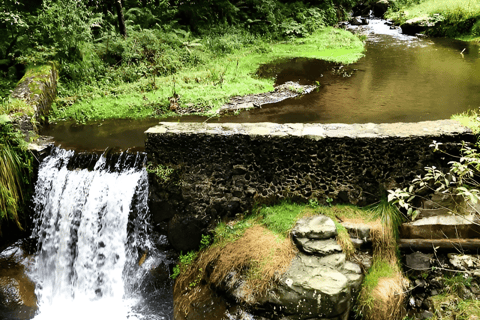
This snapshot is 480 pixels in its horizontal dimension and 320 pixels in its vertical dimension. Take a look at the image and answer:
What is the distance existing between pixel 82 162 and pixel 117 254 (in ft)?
6.75

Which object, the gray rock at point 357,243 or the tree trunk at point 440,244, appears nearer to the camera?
the tree trunk at point 440,244

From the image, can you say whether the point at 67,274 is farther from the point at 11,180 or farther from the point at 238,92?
the point at 238,92

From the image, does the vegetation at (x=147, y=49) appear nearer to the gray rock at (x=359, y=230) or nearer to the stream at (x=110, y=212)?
the stream at (x=110, y=212)

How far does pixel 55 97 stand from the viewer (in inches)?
407

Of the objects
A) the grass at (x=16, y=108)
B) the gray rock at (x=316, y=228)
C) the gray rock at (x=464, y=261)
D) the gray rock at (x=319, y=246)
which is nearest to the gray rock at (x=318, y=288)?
the gray rock at (x=319, y=246)

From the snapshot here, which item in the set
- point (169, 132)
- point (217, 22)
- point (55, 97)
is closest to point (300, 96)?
point (169, 132)

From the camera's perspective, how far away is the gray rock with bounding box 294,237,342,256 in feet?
16.4

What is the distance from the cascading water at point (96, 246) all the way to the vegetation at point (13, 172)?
0.50 m

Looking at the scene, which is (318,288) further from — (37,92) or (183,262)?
(37,92)

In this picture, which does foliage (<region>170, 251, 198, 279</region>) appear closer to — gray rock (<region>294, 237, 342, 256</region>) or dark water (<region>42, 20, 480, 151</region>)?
gray rock (<region>294, 237, 342, 256</region>)

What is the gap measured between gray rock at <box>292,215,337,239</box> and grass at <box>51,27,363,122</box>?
490 centimetres

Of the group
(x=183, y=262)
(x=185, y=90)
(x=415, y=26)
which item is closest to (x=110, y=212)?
(x=183, y=262)

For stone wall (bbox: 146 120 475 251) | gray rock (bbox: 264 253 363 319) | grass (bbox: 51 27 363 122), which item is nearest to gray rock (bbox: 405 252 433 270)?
gray rock (bbox: 264 253 363 319)

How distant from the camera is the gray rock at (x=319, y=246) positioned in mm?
4992
